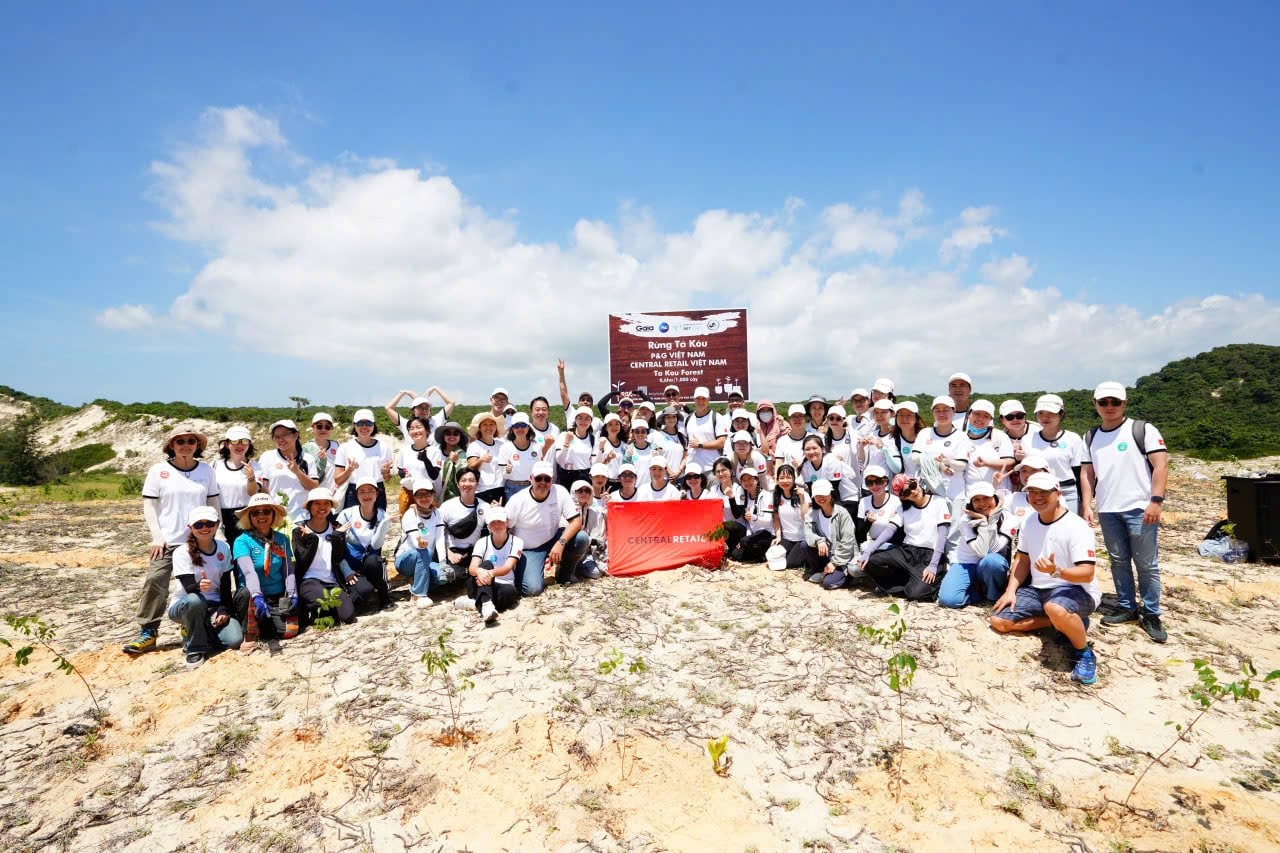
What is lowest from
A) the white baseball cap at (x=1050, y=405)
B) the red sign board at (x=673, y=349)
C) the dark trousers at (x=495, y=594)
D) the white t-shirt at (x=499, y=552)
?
the dark trousers at (x=495, y=594)

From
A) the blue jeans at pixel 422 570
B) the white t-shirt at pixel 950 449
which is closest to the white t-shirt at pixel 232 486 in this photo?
the blue jeans at pixel 422 570

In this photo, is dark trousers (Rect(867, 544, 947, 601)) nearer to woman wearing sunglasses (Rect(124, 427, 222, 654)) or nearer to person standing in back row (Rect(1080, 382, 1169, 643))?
person standing in back row (Rect(1080, 382, 1169, 643))

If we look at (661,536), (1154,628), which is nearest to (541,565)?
(661,536)

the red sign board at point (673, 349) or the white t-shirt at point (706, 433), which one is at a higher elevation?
the red sign board at point (673, 349)

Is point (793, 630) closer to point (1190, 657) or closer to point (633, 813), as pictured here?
point (633, 813)

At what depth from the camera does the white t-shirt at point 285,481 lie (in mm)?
6449

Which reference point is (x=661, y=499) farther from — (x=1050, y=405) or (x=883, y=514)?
(x=1050, y=405)

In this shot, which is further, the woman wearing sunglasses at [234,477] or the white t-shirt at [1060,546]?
the woman wearing sunglasses at [234,477]

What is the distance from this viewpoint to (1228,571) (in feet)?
24.8

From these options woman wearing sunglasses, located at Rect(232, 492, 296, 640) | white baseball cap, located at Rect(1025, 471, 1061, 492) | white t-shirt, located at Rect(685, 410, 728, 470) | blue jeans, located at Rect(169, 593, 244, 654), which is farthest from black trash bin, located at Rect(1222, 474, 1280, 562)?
blue jeans, located at Rect(169, 593, 244, 654)

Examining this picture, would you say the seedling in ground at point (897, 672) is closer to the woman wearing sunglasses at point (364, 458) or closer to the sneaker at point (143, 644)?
the woman wearing sunglasses at point (364, 458)

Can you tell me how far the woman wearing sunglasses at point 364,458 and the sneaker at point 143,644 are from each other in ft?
6.57

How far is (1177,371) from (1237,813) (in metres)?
48.4

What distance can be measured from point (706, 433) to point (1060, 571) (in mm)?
4468
